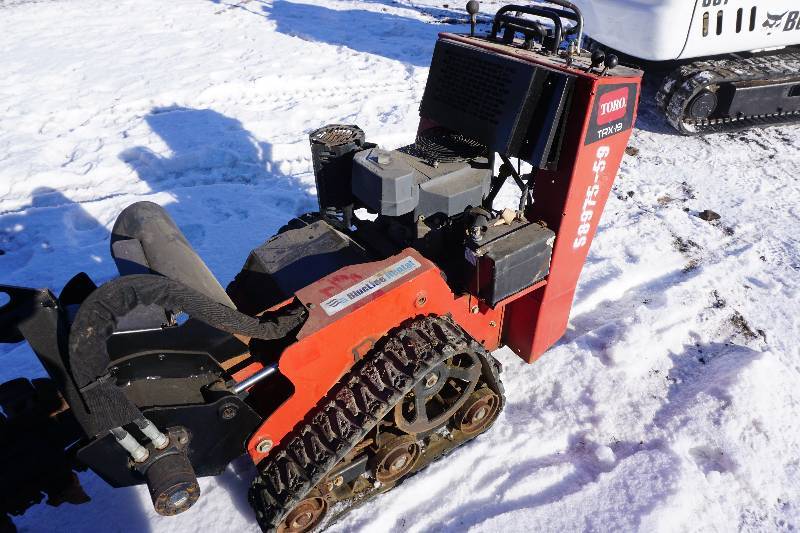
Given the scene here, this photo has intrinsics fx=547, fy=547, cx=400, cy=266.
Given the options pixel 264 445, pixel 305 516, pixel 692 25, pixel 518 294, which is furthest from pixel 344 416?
pixel 692 25

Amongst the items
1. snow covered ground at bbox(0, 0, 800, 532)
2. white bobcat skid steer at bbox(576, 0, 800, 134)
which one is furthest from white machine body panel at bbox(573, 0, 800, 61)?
snow covered ground at bbox(0, 0, 800, 532)

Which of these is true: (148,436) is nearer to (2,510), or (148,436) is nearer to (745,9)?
(2,510)

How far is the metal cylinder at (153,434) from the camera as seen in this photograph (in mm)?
2180

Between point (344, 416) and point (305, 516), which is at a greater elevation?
point (344, 416)

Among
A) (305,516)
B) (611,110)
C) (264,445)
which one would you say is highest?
(611,110)

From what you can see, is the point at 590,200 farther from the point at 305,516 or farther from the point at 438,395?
the point at 305,516

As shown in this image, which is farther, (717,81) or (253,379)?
(717,81)

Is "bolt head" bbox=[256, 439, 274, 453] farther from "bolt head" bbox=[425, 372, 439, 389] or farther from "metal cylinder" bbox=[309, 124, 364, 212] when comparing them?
"metal cylinder" bbox=[309, 124, 364, 212]

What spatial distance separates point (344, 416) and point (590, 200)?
73.2 inches

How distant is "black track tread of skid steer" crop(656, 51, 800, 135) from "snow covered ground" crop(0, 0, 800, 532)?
0.66ft

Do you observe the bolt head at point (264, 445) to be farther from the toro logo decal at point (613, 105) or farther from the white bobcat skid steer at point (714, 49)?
the white bobcat skid steer at point (714, 49)

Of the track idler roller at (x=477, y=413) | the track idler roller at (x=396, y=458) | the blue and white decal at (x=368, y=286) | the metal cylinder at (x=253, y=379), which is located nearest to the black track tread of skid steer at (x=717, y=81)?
the track idler roller at (x=477, y=413)

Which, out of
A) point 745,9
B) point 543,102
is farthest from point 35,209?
point 745,9

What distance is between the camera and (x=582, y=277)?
4508 mm
